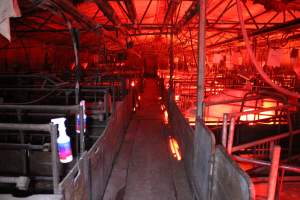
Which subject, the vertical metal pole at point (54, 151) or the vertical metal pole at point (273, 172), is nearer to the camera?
the vertical metal pole at point (54, 151)

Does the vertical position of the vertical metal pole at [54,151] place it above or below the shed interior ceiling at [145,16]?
below

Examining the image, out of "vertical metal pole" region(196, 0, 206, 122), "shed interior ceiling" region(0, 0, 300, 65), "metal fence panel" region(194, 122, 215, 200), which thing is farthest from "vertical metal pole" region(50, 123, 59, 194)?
"vertical metal pole" region(196, 0, 206, 122)

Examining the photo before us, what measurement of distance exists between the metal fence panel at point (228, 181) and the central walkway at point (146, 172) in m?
1.92

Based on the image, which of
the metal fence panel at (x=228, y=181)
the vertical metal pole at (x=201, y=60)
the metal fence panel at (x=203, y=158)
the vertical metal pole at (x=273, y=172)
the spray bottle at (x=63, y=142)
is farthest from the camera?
the vertical metal pole at (x=201, y=60)

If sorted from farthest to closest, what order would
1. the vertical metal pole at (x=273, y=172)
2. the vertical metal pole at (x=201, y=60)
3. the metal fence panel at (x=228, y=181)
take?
1. the vertical metal pole at (x=201, y=60)
2. the vertical metal pole at (x=273, y=172)
3. the metal fence panel at (x=228, y=181)

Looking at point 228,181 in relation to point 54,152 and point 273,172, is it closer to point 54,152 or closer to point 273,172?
point 273,172

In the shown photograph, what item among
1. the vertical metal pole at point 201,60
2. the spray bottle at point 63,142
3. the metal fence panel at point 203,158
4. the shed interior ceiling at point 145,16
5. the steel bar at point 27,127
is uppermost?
the shed interior ceiling at point 145,16

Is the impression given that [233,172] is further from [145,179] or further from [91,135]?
[91,135]

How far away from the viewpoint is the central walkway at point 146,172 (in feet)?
16.1

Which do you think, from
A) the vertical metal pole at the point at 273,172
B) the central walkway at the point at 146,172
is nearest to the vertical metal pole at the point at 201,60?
the central walkway at the point at 146,172

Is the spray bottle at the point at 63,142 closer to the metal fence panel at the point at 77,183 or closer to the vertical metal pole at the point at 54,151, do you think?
the metal fence panel at the point at 77,183

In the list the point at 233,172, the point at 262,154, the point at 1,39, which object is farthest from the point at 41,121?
the point at 1,39

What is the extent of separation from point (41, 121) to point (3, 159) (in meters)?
2.33

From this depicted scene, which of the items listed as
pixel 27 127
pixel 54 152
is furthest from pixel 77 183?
pixel 27 127
